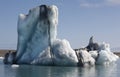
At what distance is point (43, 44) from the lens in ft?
133

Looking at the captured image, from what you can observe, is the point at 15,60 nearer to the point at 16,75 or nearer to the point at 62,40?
the point at 62,40

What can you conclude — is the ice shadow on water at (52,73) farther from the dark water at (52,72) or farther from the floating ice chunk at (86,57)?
the floating ice chunk at (86,57)

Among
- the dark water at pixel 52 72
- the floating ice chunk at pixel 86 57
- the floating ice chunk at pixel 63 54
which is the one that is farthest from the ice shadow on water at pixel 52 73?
the floating ice chunk at pixel 86 57

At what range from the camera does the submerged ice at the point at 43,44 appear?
39094 millimetres

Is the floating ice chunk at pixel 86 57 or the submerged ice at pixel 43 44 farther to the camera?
the floating ice chunk at pixel 86 57

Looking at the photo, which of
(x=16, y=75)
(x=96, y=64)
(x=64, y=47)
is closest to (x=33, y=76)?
(x=16, y=75)

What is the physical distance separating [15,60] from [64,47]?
6661mm

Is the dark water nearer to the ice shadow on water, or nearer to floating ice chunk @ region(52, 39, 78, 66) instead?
the ice shadow on water

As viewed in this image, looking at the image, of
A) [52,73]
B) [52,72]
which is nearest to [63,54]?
[52,72]

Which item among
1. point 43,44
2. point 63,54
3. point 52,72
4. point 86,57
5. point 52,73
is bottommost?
point 52,73

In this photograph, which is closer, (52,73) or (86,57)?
(52,73)

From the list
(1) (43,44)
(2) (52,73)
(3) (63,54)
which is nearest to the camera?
(2) (52,73)

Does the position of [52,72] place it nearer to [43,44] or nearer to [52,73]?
[52,73]

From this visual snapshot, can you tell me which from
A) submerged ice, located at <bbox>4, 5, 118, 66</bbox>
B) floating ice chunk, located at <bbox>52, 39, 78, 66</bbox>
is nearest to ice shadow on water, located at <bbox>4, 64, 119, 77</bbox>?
floating ice chunk, located at <bbox>52, 39, 78, 66</bbox>
